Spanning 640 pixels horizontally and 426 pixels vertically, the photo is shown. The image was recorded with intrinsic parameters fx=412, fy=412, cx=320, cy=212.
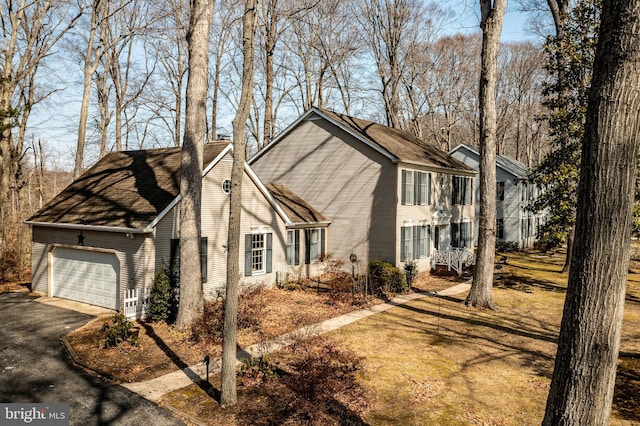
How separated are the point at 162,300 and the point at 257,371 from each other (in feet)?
17.6

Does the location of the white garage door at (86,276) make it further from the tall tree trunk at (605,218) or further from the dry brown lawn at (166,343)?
the tall tree trunk at (605,218)

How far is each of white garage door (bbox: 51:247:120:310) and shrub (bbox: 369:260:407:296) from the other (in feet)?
35.7

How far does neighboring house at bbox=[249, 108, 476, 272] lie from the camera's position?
21266mm

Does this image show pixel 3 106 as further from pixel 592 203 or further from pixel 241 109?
pixel 592 203

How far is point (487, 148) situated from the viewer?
16.2m

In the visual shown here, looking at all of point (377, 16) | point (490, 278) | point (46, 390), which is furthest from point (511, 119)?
point (46, 390)

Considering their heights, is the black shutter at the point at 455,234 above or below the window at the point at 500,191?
below

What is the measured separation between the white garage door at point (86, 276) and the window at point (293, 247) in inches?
312

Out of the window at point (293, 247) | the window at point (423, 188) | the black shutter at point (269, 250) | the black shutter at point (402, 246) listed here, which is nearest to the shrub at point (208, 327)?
the black shutter at point (269, 250)

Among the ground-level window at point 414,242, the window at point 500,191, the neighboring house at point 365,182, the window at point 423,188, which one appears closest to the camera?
the neighboring house at point 365,182

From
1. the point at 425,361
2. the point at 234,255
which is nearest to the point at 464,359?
the point at 425,361

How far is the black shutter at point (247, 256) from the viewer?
701 inches

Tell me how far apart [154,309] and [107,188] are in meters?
6.62

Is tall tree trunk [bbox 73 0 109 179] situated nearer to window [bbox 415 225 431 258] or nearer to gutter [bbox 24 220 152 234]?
gutter [bbox 24 220 152 234]
